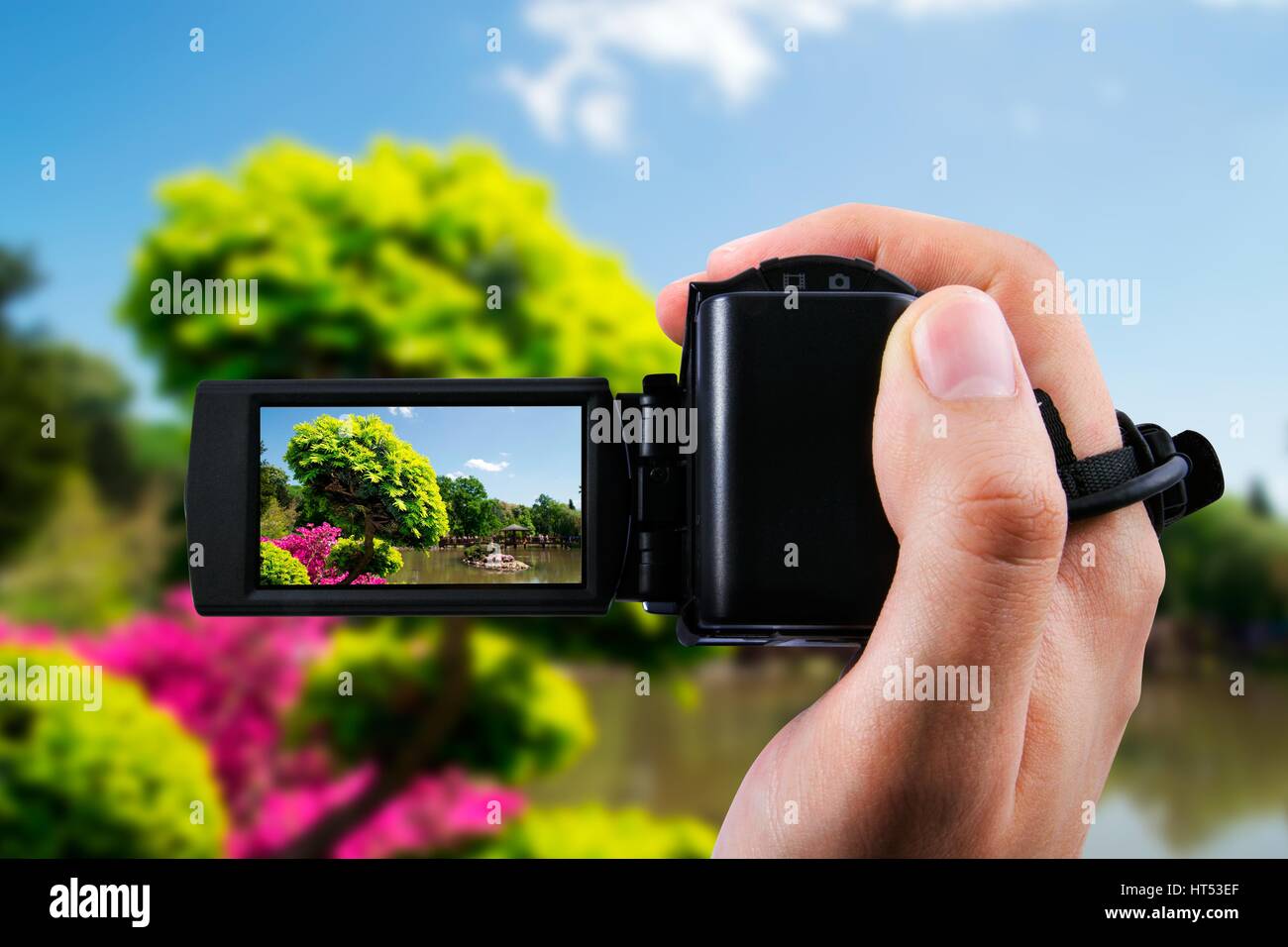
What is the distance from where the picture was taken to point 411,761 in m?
2.47

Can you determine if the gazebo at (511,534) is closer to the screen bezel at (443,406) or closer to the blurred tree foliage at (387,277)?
the screen bezel at (443,406)

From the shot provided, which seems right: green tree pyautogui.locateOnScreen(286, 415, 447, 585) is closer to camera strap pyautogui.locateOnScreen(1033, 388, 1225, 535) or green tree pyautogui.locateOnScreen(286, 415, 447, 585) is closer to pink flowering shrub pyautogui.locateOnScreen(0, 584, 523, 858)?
camera strap pyautogui.locateOnScreen(1033, 388, 1225, 535)

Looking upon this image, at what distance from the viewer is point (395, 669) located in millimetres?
2605

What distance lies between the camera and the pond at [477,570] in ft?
2.22

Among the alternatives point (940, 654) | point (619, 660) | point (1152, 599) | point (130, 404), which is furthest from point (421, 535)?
point (130, 404)

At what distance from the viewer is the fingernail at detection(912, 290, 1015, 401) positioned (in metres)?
0.60

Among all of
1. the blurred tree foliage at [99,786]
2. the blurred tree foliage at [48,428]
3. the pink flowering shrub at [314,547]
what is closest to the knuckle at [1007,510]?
the pink flowering shrub at [314,547]

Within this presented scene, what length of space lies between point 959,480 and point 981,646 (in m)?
0.11

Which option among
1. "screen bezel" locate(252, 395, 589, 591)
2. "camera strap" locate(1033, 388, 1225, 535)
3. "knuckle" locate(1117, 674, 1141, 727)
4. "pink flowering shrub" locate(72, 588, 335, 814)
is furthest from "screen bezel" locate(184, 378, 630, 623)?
"pink flowering shrub" locate(72, 588, 335, 814)

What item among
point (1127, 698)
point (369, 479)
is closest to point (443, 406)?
point (369, 479)

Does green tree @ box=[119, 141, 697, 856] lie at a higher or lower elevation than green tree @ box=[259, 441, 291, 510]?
higher

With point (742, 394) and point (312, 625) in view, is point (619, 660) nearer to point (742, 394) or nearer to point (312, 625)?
point (312, 625)

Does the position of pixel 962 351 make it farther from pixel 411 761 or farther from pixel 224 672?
pixel 224 672

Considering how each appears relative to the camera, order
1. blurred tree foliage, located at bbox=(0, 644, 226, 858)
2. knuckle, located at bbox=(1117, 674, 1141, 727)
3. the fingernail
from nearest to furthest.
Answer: the fingernail → knuckle, located at bbox=(1117, 674, 1141, 727) → blurred tree foliage, located at bbox=(0, 644, 226, 858)
